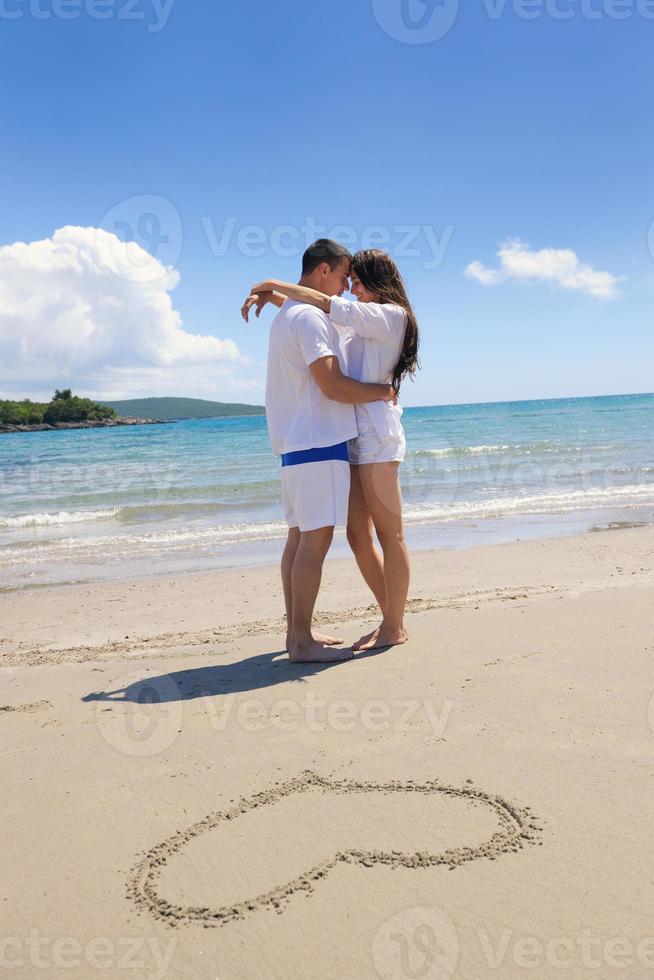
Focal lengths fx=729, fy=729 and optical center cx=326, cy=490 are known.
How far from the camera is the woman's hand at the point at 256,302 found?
3848mm

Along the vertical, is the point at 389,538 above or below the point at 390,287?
below

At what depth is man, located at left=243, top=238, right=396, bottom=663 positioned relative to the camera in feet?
11.9

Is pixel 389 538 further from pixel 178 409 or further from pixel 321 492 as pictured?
pixel 178 409

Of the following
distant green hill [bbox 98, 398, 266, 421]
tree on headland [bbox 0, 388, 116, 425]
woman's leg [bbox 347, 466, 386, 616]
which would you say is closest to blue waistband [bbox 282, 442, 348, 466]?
woman's leg [bbox 347, 466, 386, 616]

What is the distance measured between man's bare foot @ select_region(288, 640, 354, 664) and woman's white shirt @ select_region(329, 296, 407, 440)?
3.74 feet

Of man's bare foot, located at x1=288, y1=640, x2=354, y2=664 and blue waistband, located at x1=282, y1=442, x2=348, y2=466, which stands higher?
blue waistband, located at x1=282, y1=442, x2=348, y2=466

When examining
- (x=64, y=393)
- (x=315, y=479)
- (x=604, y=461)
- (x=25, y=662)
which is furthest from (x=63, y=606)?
(x=64, y=393)

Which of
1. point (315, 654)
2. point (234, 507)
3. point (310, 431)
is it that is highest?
point (310, 431)

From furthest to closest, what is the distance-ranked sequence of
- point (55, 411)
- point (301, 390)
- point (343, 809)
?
point (55, 411) → point (301, 390) → point (343, 809)

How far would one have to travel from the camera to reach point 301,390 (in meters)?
3.74

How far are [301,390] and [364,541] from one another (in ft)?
3.10

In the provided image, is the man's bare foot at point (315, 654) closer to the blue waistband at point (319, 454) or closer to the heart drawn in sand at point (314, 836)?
the blue waistband at point (319, 454)

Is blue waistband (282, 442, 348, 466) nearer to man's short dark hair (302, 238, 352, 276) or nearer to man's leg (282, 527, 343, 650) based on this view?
man's leg (282, 527, 343, 650)

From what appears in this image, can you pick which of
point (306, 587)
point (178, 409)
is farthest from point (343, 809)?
point (178, 409)
